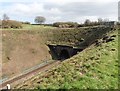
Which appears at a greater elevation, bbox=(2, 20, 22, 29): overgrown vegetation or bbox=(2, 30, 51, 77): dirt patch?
bbox=(2, 20, 22, 29): overgrown vegetation

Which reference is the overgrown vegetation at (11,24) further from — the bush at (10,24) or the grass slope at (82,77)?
the grass slope at (82,77)

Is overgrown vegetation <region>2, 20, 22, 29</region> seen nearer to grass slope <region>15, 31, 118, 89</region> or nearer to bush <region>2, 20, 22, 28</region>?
bush <region>2, 20, 22, 28</region>

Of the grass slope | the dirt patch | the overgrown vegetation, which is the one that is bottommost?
the dirt patch

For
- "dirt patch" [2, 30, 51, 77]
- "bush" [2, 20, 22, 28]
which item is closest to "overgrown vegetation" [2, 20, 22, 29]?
"bush" [2, 20, 22, 28]

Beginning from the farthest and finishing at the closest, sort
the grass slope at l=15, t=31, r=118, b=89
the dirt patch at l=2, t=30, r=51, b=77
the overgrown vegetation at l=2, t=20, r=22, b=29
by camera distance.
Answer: the overgrown vegetation at l=2, t=20, r=22, b=29 → the dirt patch at l=2, t=30, r=51, b=77 → the grass slope at l=15, t=31, r=118, b=89

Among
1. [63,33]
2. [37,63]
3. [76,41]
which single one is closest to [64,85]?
[37,63]

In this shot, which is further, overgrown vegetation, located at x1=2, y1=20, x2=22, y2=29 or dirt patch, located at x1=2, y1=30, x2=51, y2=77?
overgrown vegetation, located at x1=2, y1=20, x2=22, y2=29

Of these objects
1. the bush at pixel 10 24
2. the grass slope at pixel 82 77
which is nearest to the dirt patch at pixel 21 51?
the bush at pixel 10 24

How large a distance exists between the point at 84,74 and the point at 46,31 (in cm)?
5434

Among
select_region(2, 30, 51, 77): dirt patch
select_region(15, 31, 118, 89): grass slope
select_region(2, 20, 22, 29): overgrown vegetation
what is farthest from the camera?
select_region(2, 20, 22, 29): overgrown vegetation

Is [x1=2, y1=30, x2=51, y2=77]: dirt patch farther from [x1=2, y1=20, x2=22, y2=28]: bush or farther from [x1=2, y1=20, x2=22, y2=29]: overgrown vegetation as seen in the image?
[x1=2, y1=20, x2=22, y2=28]: bush

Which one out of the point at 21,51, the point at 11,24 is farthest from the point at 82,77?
the point at 11,24

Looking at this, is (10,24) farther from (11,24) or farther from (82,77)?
(82,77)

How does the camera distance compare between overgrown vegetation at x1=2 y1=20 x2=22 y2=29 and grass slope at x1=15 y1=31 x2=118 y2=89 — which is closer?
grass slope at x1=15 y1=31 x2=118 y2=89
